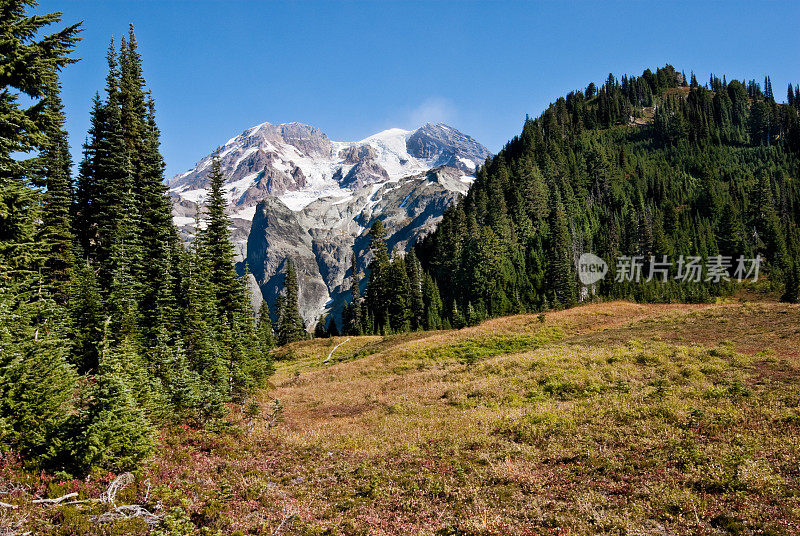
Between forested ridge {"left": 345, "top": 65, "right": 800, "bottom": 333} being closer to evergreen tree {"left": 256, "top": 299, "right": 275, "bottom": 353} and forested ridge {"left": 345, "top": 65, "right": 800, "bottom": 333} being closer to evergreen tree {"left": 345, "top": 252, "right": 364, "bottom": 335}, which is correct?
evergreen tree {"left": 345, "top": 252, "right": 364, "bottom": 335}

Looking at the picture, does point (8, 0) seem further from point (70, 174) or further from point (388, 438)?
point (70, 174)

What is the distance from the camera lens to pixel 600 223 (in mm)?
129750

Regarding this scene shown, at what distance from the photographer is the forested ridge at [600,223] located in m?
90.4

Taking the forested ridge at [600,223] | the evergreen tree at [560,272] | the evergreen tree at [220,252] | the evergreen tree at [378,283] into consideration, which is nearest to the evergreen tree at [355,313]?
the forested ridge at [600,223]

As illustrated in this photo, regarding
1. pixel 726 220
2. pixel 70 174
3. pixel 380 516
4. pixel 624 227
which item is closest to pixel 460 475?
pixel 380 516

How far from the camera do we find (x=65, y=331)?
2280cm

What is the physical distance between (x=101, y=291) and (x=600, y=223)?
441 ft

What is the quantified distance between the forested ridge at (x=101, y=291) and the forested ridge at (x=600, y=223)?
54349 mm

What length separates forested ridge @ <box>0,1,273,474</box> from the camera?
12.8 m

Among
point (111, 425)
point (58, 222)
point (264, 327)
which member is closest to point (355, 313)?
point (264, 327)

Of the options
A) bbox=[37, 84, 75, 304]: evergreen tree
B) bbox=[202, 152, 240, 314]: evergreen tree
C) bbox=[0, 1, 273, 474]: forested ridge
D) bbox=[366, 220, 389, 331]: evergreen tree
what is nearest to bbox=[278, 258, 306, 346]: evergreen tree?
bbox=[366, 220, 389, 331]: evergreen tree

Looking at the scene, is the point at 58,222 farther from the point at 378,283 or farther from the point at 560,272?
the point at 560,272

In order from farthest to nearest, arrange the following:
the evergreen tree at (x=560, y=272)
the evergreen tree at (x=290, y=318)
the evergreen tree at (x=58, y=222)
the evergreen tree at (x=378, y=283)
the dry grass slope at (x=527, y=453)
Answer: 1. the evergreen tree at (x=290, y=318)
2. the evergreen tree at (x=378, y=283)
3. the evergreen tree at (x=560, y=272)
4. the evergreen tree at (x=58, y=222)
5. the dry grass slope at (x=527, y=453)

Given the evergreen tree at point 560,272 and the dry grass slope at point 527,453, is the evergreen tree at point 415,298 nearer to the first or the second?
the evergreen tree at point 560,272
